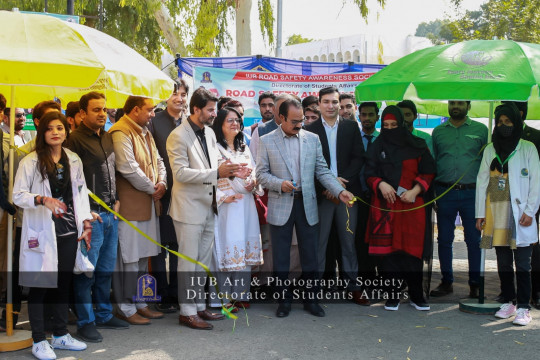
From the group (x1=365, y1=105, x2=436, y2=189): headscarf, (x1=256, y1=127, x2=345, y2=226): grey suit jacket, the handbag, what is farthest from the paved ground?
(x1=365, y1=105, x2=436, y2=189): headscarf

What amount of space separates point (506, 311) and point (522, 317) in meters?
0.22

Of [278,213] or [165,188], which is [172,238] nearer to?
[165,188]

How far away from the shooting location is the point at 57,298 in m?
4.94

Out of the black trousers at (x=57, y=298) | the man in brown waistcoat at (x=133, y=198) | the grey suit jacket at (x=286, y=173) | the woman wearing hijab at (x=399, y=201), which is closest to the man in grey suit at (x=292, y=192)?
the grey suit jacket at (x=286, y=173)

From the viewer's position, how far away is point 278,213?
609 cm

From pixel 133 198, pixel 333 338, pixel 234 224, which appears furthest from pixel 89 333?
pixel 333 338

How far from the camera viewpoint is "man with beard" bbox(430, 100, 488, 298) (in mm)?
6637

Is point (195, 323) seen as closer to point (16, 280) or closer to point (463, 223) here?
point (16, 280)

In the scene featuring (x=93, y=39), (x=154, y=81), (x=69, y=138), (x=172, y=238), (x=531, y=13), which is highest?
(x=531, y=13)

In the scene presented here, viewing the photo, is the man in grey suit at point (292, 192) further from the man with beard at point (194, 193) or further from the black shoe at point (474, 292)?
the black shoe at point (474, 292)

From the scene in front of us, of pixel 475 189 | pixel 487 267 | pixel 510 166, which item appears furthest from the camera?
pixel 487 267

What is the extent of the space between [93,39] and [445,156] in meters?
4.00

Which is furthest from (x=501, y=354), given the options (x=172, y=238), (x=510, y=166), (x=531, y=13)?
(x=531, y=13)

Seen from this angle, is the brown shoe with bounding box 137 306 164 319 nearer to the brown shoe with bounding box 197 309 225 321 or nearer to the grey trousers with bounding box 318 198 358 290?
the brown shoe with bounding box 197 309 225 321
